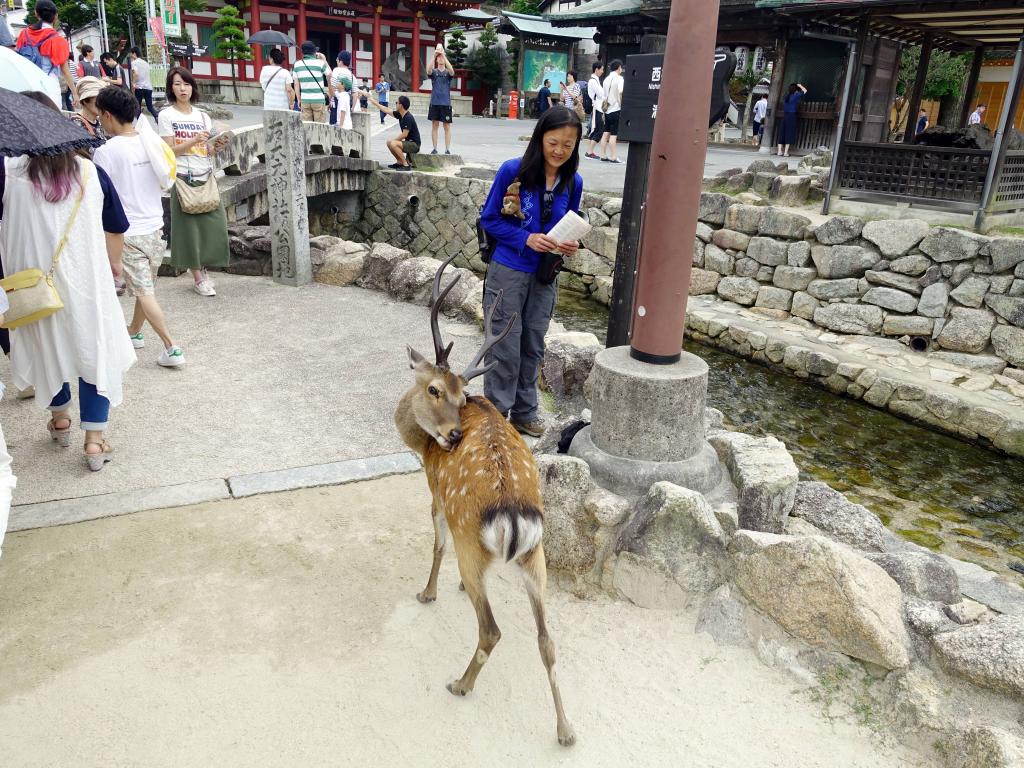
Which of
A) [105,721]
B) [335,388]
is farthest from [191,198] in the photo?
[105,721]

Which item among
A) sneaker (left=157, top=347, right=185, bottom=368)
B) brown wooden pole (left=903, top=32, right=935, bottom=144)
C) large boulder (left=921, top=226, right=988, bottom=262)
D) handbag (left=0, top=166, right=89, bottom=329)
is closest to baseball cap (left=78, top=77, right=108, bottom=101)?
sneaker (left=157, top=347, right=185, bottom=368)

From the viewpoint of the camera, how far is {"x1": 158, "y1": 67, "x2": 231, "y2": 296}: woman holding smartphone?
5.75 metres

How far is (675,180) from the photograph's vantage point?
10.3 ft

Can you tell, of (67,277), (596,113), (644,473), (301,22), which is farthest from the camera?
(301,22)

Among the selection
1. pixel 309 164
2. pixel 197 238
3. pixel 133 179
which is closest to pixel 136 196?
pixel 133 179

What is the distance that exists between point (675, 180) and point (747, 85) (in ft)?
72.6

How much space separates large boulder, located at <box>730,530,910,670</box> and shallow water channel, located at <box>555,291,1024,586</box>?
2.93 metres

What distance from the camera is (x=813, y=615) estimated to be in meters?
2.69

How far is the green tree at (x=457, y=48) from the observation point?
2920cm

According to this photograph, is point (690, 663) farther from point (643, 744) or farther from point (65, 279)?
point (65, 279)

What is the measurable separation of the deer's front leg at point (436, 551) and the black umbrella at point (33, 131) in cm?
211

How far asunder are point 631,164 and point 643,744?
3.05m

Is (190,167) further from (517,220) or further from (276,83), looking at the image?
(276,83)

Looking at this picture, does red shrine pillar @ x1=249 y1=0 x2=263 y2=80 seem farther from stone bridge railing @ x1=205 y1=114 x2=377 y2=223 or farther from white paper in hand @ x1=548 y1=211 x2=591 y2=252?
white paper in hand @ x1=548 y1=211 x2=591 y2=252
